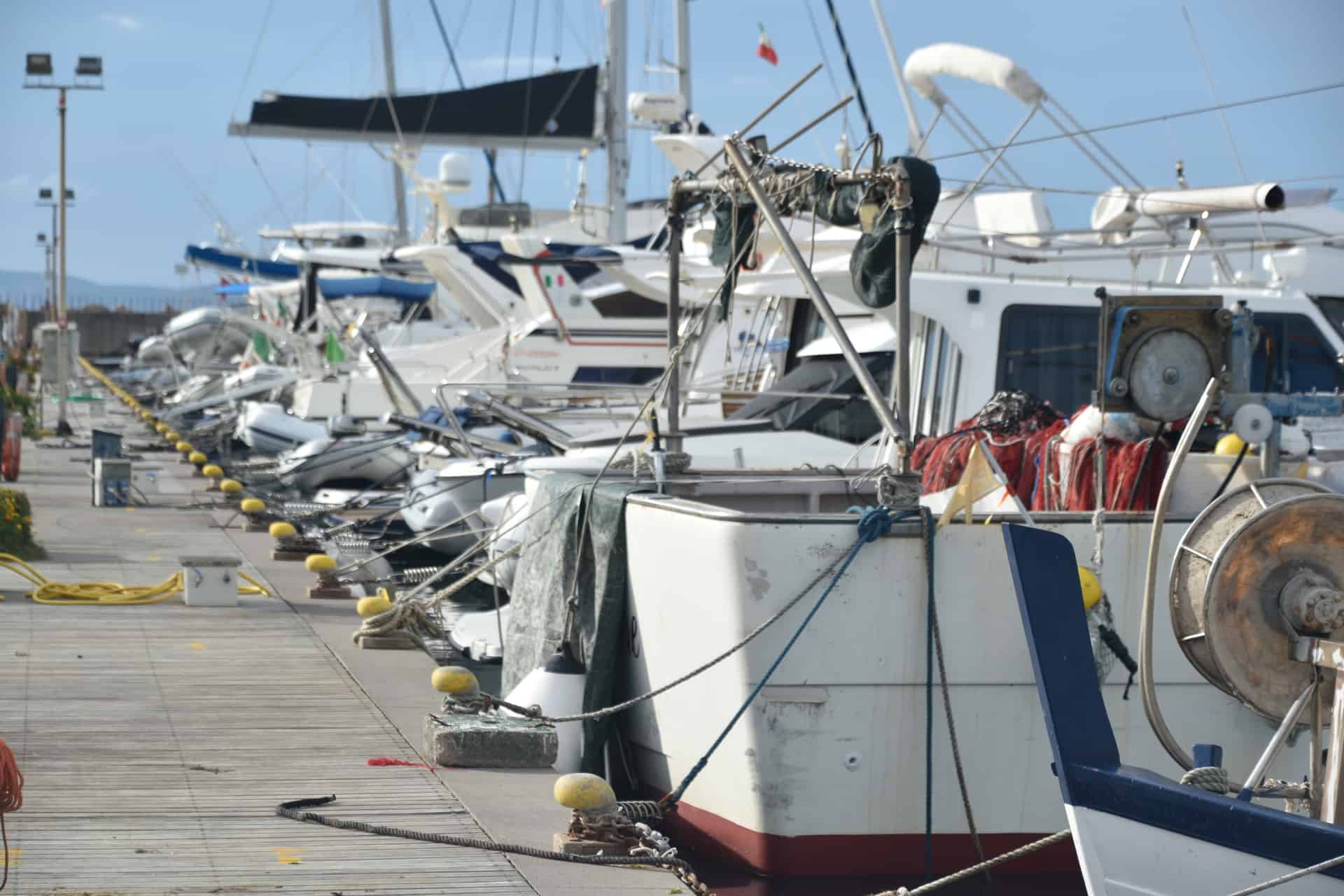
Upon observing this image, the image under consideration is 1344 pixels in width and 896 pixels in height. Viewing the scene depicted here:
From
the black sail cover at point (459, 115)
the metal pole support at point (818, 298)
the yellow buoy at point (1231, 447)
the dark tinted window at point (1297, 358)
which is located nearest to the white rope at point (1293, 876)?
the metal pole support at point (818, 298)

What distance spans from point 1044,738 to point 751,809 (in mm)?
1243

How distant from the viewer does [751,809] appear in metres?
6.61

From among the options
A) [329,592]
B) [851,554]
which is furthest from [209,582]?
[851,554]

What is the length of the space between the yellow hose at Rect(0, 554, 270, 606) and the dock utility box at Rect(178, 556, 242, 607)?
253mm

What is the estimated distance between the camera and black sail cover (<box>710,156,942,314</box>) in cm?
713

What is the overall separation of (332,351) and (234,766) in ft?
83.5

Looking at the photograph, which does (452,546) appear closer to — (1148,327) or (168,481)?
(168,481)

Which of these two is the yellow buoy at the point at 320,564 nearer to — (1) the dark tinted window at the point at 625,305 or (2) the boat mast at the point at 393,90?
(1) the dark tinted window at the point at 625,305

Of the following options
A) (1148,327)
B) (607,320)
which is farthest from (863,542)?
(607,320)

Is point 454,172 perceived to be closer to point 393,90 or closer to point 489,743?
point 393,90

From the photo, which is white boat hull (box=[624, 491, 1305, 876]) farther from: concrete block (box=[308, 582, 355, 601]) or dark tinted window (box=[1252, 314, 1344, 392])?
concrete block (box=[308, 582, 355, 601])

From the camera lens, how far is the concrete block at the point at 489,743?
7.59 meters

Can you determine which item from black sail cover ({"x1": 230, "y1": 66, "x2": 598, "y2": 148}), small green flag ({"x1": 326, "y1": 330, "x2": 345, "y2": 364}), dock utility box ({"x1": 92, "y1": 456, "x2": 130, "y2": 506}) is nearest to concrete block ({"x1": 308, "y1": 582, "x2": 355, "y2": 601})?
dock utility box ({"x1": 92, "y1": 456, "x2": 130, "y2": 506})

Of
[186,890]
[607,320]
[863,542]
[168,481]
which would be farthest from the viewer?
[607,320]
